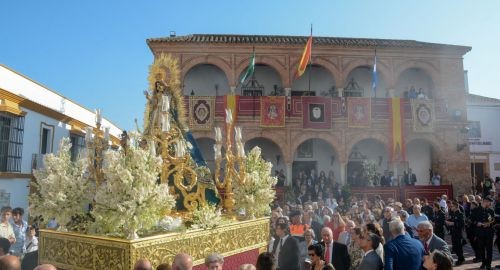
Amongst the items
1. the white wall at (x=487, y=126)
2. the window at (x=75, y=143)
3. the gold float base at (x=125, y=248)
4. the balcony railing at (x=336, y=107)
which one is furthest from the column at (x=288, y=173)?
the white wall at (x=487, y=126)

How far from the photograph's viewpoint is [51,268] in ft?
9.71

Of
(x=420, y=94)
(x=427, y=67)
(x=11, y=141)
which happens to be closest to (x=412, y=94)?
(x=420, y=94)

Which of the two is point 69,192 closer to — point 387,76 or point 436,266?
point 436,266

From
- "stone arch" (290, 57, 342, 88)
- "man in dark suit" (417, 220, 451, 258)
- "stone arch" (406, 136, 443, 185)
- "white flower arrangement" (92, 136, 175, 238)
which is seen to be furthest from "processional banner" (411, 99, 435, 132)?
"white flower arrangement" (92, 136, 175, 238)

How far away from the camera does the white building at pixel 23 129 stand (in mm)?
14125

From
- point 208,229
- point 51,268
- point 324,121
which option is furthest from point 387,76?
point 51,268

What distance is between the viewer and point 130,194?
4.37m

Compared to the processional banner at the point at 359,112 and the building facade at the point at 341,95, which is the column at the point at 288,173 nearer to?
the building facade at the point at 341,95

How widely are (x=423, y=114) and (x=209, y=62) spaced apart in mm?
12251

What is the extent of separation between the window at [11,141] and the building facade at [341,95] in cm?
811

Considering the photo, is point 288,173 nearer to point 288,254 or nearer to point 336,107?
point 336,107

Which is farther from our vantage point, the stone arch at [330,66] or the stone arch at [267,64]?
the stone arch at [330,66]

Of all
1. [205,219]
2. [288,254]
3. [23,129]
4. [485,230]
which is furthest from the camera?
[23,129]

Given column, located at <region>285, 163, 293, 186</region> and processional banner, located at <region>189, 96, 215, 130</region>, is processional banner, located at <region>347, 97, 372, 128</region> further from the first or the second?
processional banner, located at <region>189, 96, 215, 130</region>
